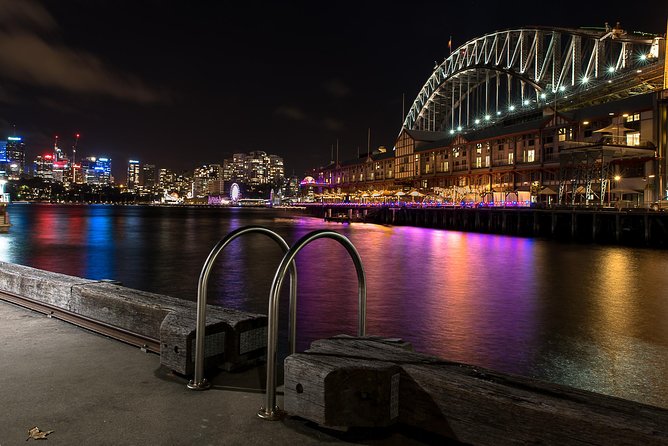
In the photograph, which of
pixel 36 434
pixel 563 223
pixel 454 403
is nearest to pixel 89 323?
pixel 36 434

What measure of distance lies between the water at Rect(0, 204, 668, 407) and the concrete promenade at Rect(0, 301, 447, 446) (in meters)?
6.14

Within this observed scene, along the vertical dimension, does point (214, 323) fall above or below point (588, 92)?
below

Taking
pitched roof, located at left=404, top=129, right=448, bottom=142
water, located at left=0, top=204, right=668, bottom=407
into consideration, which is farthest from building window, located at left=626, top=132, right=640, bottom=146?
pitched roof, located at left=404, top=129, right=448, bottom=142

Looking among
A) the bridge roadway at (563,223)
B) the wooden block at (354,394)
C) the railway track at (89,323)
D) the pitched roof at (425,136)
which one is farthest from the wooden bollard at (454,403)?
the pitched roof at (425,136)

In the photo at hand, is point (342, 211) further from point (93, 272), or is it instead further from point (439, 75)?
point (93, 272)

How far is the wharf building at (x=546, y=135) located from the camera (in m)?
57.3

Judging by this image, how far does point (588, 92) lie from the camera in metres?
94.8

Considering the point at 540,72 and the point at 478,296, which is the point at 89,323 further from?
the point at 540,72

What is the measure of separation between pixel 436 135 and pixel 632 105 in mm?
69681

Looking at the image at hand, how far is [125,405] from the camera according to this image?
4832 millimetres

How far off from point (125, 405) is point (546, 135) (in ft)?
266

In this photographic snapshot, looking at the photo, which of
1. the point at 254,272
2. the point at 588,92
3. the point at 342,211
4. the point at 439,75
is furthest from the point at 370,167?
the point at 254,272

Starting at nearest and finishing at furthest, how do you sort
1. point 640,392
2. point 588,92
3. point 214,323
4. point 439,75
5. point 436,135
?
point 214,323 → point 640,392 → point 588,92 → point 436,135 → point 439,75

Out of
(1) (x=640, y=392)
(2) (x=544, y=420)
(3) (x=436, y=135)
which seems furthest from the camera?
(3) (x=436, y=135)
